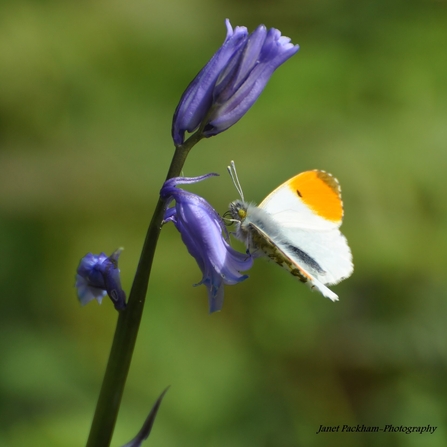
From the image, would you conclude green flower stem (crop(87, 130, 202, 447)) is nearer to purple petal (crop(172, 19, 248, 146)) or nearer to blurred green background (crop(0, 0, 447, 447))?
purple petal (crop(172, 19, 248, 146))

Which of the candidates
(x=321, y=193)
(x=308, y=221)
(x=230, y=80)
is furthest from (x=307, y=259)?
(x=230, y=80)

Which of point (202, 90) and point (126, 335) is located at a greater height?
point (202, 90)

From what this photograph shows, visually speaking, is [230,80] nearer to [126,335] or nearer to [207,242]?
[207,242]

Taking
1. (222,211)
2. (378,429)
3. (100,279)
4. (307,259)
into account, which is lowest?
(378,429)

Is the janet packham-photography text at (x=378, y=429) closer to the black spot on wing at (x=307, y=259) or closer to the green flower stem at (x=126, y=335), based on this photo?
the black spot on wing at (x=307, y=259)

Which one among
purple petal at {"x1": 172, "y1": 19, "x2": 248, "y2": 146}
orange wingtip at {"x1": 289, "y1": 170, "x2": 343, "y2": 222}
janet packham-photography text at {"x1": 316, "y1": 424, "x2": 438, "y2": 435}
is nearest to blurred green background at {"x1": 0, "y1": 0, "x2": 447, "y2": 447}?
janet packham-photography text at {"x1": 316, "y1": 424, "x2": 438, "y2": 435}

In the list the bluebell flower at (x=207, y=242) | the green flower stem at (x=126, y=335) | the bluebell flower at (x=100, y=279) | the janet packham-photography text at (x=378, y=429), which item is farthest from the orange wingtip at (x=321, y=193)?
the janet packham-photography text at (x=378, y=429)
